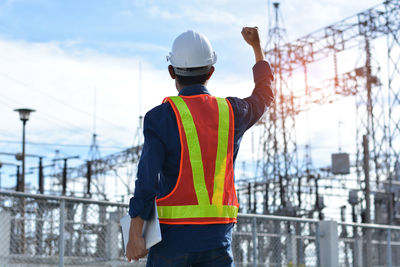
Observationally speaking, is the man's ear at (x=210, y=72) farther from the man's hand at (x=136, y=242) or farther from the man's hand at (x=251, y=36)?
the man's hand at (x=136, y=242)

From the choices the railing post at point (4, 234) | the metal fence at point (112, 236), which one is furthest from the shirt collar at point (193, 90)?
the railing post at point (4, 234)

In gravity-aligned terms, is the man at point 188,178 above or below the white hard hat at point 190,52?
below

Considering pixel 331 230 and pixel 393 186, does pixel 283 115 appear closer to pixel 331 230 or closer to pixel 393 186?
pixel 393 186

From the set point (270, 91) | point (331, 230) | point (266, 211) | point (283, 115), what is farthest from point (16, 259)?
point (283, 115)

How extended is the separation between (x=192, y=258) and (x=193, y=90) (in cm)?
75

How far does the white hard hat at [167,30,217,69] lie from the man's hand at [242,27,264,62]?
50 cm

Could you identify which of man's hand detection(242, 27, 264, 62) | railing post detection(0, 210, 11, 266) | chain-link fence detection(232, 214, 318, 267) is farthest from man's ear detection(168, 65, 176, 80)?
railing post detection(0, 210, 11, 266)

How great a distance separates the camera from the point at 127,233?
266cm

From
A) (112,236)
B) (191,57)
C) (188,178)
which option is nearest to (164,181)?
(188,178)

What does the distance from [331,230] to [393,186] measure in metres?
21.7

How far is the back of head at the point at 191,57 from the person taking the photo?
2.84 metres

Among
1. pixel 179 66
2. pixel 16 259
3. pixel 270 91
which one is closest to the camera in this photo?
pixel 179 66

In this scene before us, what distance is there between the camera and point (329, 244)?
28.1ft

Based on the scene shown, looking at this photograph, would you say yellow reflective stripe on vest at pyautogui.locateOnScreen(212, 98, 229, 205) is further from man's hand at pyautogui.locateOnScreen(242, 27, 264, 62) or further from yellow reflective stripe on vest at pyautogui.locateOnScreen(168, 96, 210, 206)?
man's hand at pyautogui.locateOnScreen(242, 27, 264, 62)
